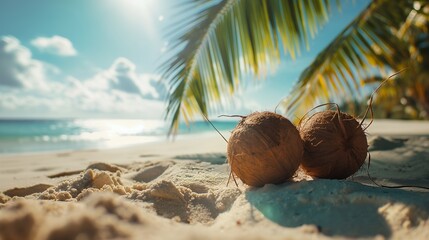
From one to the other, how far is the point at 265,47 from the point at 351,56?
1186mm

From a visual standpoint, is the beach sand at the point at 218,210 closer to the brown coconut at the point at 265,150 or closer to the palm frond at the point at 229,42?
the brown coconut at the point at 265,150

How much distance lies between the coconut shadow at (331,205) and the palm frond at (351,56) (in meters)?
2.58

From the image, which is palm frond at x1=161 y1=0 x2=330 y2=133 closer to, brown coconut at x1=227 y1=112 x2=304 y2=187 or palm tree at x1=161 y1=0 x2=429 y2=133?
palm tree at x1=161 y1=0 x2=429 y2=133

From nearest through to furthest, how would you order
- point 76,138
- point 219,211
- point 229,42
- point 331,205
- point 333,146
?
point 331,205, point 219,211, point 333,146, point 229,42, point 76,138

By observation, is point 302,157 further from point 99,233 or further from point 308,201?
point 99,233

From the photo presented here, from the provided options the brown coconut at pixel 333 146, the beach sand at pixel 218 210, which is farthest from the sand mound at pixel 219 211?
the brown coconut at pixel 333 146

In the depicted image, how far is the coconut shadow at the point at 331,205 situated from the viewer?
1487 mm

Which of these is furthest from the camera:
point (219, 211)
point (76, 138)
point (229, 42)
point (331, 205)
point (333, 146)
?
point (76, 138)

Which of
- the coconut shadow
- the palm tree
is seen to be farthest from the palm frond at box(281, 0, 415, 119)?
the coconut shadow

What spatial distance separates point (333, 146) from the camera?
2.16 m

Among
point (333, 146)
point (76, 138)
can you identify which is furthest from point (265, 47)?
point (76, 138)

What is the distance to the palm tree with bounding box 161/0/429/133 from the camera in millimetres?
3725

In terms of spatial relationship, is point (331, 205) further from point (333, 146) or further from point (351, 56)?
point (351, 56)

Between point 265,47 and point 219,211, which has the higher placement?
point 265,47
